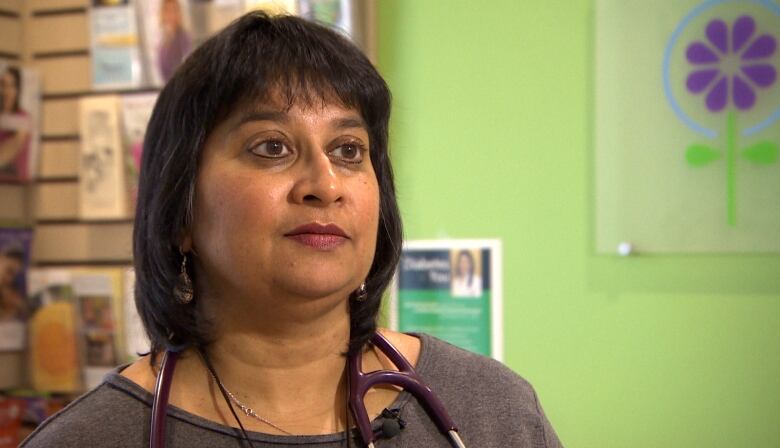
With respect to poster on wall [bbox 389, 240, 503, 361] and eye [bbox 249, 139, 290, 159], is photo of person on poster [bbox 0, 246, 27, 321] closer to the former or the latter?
poster on wall [bbox 389, 240, 503, 361]

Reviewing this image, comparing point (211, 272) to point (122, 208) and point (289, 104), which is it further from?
point (122, 208)

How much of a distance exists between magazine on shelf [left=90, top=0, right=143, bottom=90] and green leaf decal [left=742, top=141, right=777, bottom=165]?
1871 millimetres

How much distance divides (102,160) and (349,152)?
1.87 m

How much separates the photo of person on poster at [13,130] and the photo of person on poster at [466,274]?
1640 millimetres

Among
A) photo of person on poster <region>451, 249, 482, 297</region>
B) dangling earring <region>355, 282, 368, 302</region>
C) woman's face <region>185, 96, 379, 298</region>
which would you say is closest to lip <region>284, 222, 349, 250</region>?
woman's face <region>185, 96, 379, 298</region>

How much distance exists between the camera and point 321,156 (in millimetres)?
1205

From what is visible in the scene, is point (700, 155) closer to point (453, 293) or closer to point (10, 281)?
point (453, 293)

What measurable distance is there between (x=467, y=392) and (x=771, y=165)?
109cm

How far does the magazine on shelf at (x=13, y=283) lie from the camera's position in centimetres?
301

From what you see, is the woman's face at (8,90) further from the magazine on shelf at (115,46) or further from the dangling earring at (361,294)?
the dangling earring at (361,294)

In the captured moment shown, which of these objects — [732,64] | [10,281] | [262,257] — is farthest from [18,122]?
[732,64]

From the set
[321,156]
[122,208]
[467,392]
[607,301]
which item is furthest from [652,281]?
[122,208]

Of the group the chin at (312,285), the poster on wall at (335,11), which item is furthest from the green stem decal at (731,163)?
Result: the chin at (312,285)

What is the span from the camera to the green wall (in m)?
2.05
